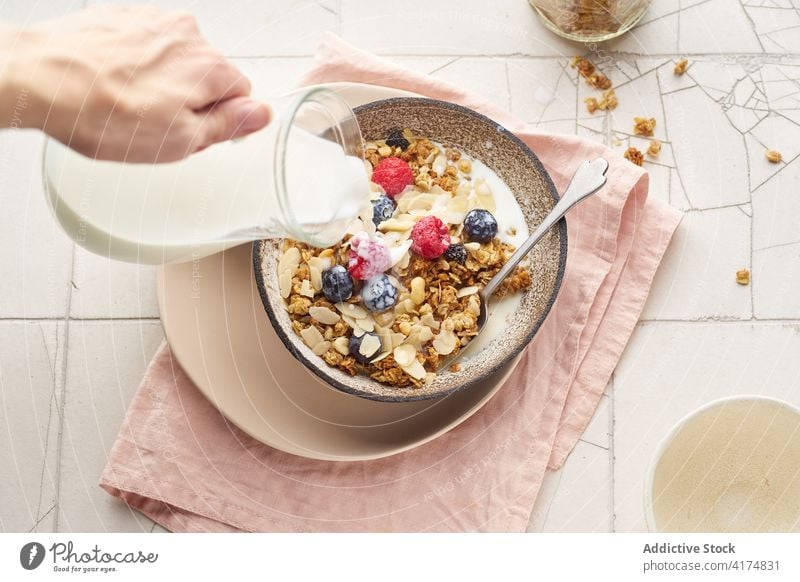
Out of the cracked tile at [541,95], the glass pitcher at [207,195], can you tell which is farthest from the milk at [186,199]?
the cracked tile at [541,95]

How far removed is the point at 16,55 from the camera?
450 mm

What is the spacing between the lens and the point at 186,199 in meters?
0.45

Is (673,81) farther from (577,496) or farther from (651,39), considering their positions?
(577,496)

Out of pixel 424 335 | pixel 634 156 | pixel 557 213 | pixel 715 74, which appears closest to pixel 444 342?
pixel 424 335

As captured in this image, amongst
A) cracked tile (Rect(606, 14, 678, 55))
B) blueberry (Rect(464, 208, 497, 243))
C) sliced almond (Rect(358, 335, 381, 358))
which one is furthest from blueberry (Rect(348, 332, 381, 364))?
cracked tile (Rect(606, 14, 678, 55))

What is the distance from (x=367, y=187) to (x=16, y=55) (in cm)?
23

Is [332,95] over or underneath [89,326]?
over

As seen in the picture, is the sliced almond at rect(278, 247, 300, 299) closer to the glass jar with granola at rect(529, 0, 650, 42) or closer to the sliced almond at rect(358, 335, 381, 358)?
the sliced almond at rect(358, 335, 381, 358)

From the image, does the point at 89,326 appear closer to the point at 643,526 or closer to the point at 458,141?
the point at 458,141

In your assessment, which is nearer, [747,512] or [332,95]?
[332,95]

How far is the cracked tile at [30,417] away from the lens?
0.58 meters

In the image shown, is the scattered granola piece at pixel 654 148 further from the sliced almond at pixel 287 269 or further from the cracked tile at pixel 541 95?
the sliced almond at pixel 287 269

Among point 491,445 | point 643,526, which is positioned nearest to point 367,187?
point 491,445

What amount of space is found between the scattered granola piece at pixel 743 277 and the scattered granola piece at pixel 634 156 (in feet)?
0.39
